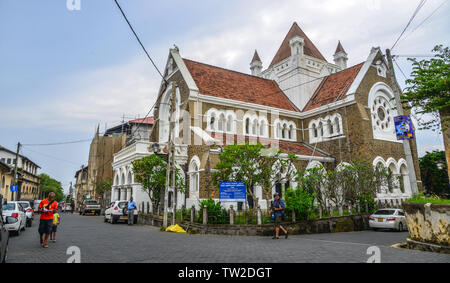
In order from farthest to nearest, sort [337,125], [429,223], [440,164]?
1. [440,164]
2. [337,125]
3. [429,223]

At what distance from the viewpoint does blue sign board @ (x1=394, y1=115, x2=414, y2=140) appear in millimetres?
11998

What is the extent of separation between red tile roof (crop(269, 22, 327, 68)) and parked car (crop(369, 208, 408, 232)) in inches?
857

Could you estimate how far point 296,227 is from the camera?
14.2m

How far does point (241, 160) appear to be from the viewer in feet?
47.6

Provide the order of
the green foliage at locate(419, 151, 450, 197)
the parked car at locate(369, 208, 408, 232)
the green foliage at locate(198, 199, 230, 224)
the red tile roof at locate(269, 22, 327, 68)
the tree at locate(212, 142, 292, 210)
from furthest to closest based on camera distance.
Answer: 1. the red tile roof at locate(269, 22, 327, 68)
2. the green foliage at locate(419, 151, 450, 197)
3. the parked car at locate(369, 208, 408, 232)
4. the tree at locate(212, 142, 292, 210)
5. the green foliage at locate(198, 199, 230, 224)

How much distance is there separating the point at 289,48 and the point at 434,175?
909 inches

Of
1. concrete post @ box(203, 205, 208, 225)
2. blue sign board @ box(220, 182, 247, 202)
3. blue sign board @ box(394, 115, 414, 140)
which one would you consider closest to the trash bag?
concrete post @ box(203, 205, 208, 225)

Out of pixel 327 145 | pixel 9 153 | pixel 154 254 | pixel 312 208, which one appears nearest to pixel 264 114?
pixel 327 145

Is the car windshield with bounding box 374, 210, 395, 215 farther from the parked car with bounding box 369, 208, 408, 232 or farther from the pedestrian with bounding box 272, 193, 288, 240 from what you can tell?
the pedestrian with bounding box 272, 193, 288, 240

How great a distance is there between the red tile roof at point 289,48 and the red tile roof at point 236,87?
492 centimetres

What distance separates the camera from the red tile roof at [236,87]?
2525 cm

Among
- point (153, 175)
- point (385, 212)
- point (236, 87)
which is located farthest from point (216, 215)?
point (236, 87)

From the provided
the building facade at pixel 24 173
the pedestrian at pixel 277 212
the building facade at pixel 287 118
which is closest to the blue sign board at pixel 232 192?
Answer: the pedestrian at pixel 277 212

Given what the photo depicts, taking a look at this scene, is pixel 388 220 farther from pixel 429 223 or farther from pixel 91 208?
pixel 91 208
